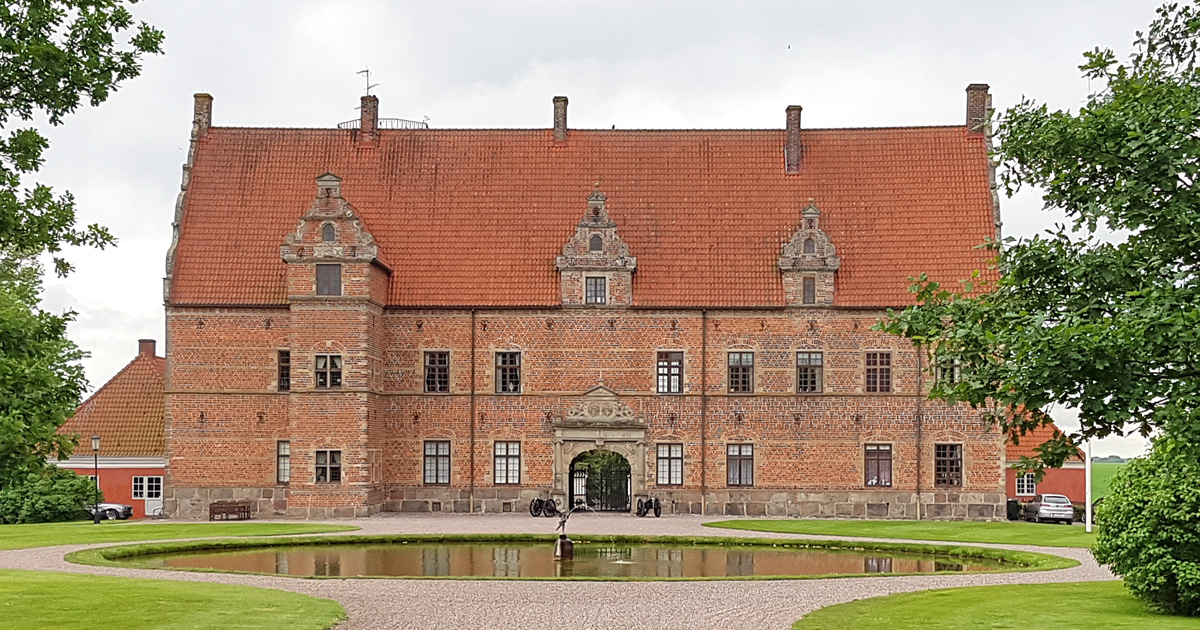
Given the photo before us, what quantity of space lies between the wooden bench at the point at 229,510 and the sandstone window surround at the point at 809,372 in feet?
52.9

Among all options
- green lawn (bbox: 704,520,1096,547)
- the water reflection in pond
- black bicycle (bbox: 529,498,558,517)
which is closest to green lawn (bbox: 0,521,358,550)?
the water reflection in pond

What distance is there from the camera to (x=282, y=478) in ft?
127

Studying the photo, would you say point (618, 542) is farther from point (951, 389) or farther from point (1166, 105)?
point (1166, 105)

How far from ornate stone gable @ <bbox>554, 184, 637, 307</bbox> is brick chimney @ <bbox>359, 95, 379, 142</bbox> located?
794 centimetres

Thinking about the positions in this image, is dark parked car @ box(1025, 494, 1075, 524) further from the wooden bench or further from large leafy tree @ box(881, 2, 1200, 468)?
large leafy tree @ box(881, 2, 1200, 468)

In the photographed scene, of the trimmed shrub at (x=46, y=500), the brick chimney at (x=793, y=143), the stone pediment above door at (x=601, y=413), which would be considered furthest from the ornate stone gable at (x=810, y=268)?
the trimmed shrub at (x=46, y=500)

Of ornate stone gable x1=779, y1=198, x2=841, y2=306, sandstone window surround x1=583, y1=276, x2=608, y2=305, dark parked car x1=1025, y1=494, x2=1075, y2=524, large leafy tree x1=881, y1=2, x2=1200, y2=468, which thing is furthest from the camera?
sandstone window surround x1=583, y1=276, x2=608, y2=305

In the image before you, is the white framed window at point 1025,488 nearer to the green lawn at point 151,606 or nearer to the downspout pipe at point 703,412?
the downspout pipe at point 703,412

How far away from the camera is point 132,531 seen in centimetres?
3083

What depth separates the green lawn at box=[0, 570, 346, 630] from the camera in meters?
14.9

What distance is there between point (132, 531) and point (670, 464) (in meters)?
15.4

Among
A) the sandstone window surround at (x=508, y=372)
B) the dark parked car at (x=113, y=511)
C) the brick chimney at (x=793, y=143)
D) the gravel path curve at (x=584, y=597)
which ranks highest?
the brick chimney at (x=793, y=143)

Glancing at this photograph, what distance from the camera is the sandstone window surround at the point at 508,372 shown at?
39438 millimetres

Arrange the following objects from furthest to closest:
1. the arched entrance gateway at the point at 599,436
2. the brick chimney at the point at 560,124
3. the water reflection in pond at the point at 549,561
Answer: the brick chimney at the point at 560,124, the arched entrance gateway at the point at 599,436, the water reflection in pond at the point at 549,561
